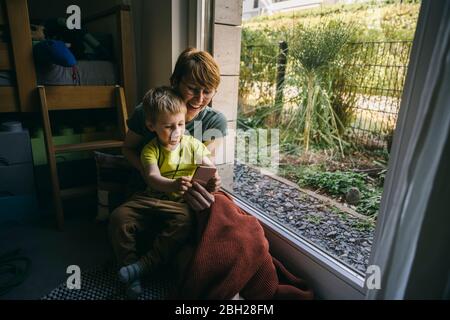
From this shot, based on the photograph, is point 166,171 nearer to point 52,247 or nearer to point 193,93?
point 193,93

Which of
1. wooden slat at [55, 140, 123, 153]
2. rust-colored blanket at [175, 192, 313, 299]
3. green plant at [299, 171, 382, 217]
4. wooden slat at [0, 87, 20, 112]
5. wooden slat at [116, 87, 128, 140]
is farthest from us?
wooden slat at [116, 87, 128, 140]

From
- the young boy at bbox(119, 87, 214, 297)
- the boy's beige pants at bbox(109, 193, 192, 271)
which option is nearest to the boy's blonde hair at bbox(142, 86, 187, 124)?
the young boy at bbox(119, 87, 214, 297)

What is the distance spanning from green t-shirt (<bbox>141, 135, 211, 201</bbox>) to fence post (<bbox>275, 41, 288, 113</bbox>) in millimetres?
668

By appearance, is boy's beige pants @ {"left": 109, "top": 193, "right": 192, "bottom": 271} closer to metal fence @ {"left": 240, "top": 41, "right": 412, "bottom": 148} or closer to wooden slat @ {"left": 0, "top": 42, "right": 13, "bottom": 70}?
metal fence @ {"left": 240, "top": 41, "right": 412, "bottom": 148}

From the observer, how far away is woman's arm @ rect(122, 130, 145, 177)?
1393 millimetres

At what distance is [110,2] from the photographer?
7.13 ft

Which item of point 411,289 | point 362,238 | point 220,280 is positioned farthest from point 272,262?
point 411,289

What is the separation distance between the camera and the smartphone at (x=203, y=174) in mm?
1148

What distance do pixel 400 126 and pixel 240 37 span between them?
45.2 inches

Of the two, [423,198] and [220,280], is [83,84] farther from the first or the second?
[423,198]

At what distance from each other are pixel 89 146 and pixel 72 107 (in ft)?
0.75

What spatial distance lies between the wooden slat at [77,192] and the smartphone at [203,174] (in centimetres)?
84

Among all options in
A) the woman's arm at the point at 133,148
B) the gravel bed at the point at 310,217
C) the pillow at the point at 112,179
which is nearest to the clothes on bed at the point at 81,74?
the pillow at the point at 112,179

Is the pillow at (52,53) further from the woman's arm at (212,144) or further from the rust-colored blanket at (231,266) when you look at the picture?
the rust-colored blanket at (231,266)
